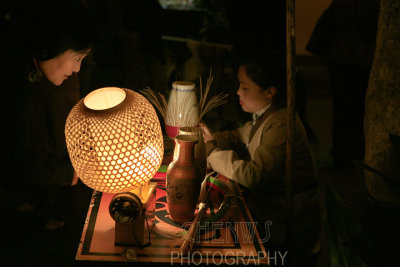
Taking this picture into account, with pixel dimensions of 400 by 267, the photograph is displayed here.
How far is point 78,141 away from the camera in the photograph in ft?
4.10

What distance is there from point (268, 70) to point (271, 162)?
0.48 metres

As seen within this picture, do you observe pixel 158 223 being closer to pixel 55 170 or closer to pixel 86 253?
pixel 86 253

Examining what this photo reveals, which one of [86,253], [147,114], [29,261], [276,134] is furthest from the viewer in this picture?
[29,261]

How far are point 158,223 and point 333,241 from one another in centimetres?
65

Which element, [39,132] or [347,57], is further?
[347,57]

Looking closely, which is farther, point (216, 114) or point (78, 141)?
point (216, 114)

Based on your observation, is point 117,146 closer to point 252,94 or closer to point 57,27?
point 57,27

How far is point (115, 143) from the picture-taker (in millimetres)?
1210

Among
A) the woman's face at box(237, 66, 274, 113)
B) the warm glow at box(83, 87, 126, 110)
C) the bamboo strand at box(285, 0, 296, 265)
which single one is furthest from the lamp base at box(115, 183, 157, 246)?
the woman's face at box(237, 66, 274, 113)

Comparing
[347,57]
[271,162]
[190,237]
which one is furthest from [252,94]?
[347,57]

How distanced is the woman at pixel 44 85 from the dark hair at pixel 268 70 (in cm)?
81

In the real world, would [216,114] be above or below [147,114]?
below

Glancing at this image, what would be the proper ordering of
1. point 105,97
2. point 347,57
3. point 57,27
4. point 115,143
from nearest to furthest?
point 115,143, point 105,97, point 57,27, point 347,57

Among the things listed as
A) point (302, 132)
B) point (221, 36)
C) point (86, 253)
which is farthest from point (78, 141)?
point (221, 36)
